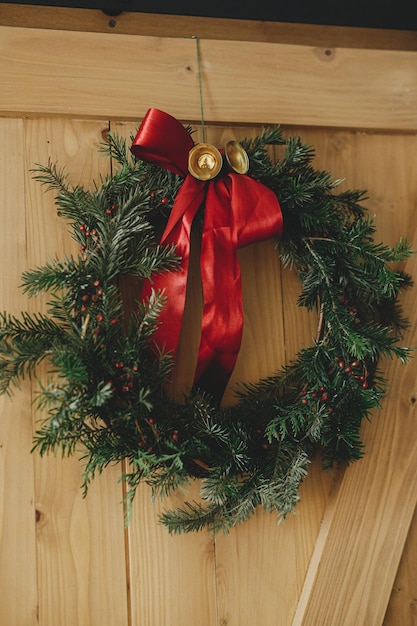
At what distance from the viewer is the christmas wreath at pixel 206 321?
1.28 meters

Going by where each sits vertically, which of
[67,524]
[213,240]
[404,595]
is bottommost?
[404,595]

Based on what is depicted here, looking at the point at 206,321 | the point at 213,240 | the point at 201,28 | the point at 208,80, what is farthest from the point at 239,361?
the point at 201,28

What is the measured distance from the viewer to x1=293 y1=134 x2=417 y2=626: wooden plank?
1.47 m

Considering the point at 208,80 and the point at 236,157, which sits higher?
the point at 208,80

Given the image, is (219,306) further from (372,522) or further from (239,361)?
(372,522)

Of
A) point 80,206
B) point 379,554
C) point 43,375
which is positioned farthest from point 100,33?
point 379,554

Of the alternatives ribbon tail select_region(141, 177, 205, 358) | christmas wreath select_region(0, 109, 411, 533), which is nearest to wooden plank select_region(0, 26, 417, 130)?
christmas wreath select_region(0, 109, 411, 533)

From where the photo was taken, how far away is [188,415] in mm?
1333

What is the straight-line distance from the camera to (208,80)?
1.51m

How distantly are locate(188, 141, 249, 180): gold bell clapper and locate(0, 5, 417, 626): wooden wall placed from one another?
0.13 m

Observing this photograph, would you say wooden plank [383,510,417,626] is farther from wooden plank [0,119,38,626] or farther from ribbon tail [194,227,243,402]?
wooden plank [0,119,38,626]

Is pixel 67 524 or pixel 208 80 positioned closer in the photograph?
pixel 67 524

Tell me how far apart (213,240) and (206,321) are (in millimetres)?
158

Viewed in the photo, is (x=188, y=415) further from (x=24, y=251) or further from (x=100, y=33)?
(x=100, y=33)
